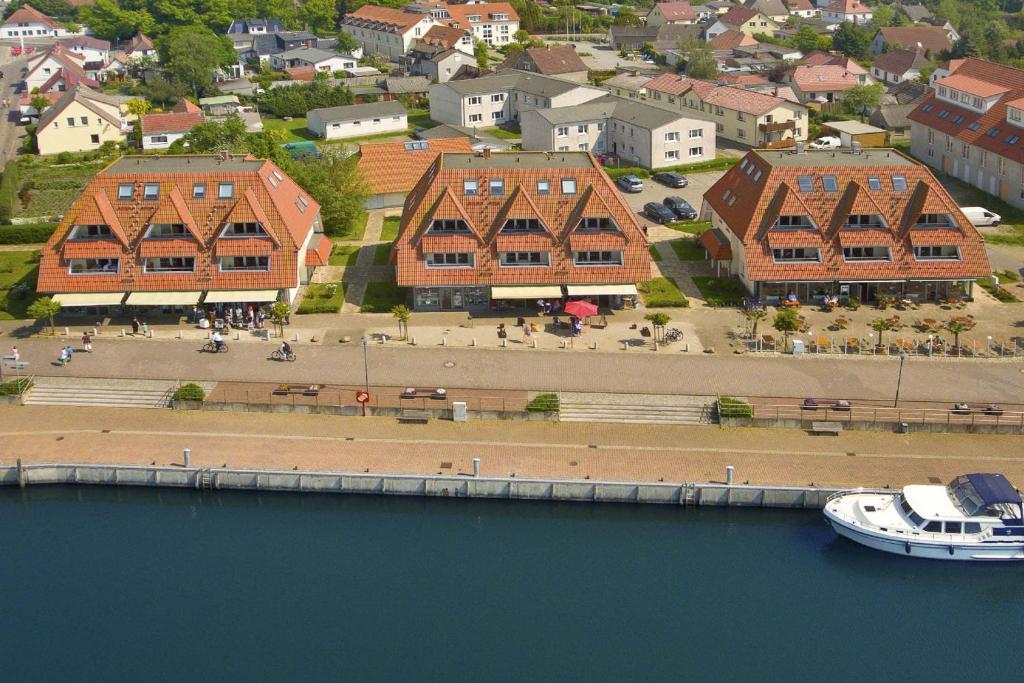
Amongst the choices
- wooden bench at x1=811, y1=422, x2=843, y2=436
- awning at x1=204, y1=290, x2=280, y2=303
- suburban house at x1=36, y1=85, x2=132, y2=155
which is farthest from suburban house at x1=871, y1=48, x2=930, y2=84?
awning at x1=204, y1=290, x2=280, y2=303

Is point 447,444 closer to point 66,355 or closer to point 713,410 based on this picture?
A: point 713,410

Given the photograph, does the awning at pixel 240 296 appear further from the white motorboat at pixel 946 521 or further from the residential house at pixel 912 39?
the residential house at pixel 912 39

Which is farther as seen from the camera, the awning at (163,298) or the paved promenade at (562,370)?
the awning at (163,298)

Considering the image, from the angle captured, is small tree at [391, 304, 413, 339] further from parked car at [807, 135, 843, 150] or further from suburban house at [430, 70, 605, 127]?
suburban house at [430, 70, 605, 127]

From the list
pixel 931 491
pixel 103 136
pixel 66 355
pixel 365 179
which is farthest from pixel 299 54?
pixel 931 491

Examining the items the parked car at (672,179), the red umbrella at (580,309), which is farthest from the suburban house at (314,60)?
the red umbrella at (580,309)

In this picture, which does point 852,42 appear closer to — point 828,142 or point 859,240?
point 828,142
